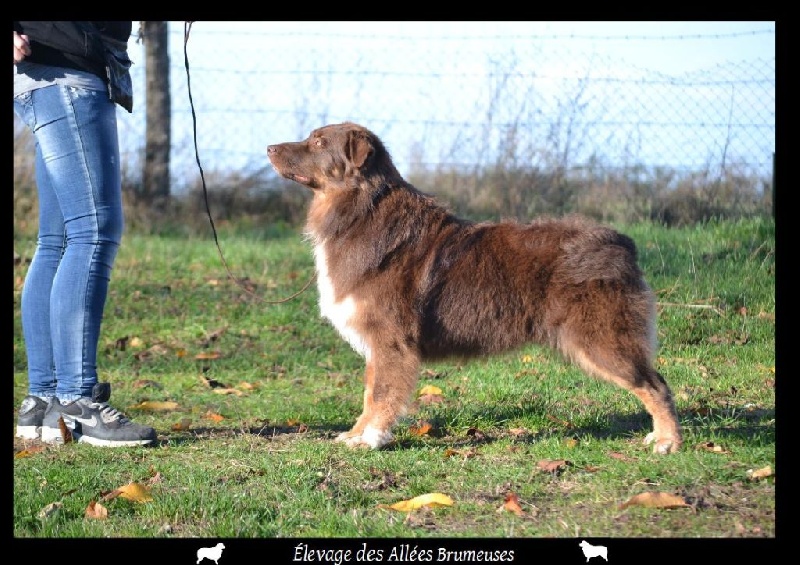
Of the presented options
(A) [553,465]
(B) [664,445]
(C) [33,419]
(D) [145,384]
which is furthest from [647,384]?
(D) [145,384]

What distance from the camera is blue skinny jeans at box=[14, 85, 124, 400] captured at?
468cm

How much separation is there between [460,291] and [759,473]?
1.80m

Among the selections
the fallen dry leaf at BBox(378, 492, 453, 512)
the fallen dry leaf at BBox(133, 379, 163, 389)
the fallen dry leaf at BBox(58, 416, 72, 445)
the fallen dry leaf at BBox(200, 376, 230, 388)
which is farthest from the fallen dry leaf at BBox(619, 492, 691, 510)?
the fallen dry leaf at BBox(133, 379, 163, 389)

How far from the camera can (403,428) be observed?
5281mm

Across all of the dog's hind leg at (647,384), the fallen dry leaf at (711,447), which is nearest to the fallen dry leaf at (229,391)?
the dog's hind leg at (647,384)

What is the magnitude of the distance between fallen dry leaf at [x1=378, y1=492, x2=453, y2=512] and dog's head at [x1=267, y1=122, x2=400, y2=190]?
2029mm

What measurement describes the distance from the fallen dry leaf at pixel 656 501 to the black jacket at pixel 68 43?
3.46m

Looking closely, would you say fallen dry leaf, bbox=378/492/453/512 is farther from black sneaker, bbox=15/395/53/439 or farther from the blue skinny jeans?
black sneaker, bbox=15/395/53/439

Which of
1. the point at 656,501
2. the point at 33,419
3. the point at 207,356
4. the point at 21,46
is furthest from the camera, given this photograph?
the point at 207,356

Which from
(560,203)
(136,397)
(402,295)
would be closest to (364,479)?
(402,295)

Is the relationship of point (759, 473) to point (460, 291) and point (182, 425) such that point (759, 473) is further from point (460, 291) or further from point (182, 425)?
point (182, 425)

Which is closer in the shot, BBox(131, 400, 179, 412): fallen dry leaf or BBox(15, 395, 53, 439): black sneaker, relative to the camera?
BBox(15, 395, 53, 439): black sneaker

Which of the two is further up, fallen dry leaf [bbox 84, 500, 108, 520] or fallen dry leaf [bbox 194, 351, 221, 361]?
fallen dry leaf [bbox 194, 351, 221, 361]

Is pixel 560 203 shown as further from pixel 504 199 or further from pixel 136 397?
pixel 136 397
